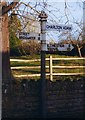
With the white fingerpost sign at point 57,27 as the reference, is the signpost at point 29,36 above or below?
below

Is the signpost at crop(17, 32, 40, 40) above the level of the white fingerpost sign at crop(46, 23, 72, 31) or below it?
below

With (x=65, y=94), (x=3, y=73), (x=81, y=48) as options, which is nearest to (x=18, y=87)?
(x=3, y=73)

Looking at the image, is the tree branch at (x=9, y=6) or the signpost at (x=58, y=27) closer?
the signpost at (x=58, y=27)

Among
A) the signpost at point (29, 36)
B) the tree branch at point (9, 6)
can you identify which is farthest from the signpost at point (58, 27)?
the tree branch at point (9, 6)

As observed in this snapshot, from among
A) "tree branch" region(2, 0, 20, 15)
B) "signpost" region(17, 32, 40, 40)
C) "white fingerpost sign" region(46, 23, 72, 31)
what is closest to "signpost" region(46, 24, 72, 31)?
"white fingerpost sign" region(46, 23, 72, 31)

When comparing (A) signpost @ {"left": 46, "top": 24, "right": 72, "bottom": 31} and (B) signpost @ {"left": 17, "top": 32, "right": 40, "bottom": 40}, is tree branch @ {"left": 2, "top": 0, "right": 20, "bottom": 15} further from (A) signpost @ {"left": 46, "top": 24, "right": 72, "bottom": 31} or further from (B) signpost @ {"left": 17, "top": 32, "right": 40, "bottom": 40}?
(A) signpost @ {"left": 46, "top": 24, "right": 72, "bottom": 31}

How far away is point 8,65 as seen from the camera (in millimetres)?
7250

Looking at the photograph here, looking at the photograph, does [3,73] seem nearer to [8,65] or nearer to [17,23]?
[8,65]

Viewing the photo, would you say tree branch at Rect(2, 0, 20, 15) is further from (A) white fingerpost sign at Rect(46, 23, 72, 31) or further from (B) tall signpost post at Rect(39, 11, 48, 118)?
(A) white fingerpost sign at Rect(46, 23, 72, 31)

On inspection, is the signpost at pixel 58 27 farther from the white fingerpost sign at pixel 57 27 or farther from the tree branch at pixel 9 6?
the tree branch at pixel 9 6

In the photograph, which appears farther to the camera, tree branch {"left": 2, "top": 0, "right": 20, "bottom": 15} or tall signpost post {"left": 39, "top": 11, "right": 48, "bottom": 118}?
tree branch {"left": 2, "top": 0, "right": 20, "bottom": 15}

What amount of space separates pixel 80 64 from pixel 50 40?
867 mm

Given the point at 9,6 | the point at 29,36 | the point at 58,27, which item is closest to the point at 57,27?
the point at 58,27

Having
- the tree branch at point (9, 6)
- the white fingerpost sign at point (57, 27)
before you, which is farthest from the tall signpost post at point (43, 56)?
the tree branch at point (9, 6)
